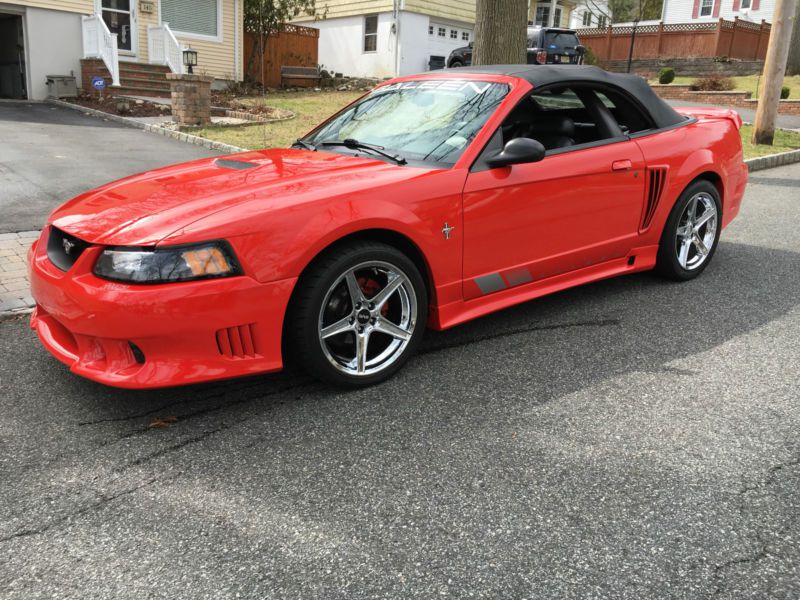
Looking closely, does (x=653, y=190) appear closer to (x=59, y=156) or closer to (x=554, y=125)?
(x=554, y=125)

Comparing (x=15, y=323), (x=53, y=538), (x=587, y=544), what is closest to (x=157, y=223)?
(x=53, y=538)

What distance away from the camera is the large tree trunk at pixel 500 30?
27.9 ft

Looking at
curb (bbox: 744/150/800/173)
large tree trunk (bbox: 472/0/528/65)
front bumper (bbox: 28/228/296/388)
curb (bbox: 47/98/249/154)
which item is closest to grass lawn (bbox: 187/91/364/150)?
curb (bbox: 47/98/249/154)

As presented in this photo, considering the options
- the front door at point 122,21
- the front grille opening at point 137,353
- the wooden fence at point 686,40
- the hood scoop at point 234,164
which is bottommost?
the front grille opening at point 137,353

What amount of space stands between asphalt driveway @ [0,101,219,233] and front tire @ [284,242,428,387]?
4.04m

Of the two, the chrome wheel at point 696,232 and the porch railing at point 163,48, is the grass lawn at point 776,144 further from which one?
the porch railing at point 163,48

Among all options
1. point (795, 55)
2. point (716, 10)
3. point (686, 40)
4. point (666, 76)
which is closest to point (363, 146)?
point (666, 76)

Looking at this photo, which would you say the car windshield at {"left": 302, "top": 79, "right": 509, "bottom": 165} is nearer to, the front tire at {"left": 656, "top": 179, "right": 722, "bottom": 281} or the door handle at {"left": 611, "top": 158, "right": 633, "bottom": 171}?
the door handle at {"left": 611, "top": 158, "right": 633, "bottom": 171}

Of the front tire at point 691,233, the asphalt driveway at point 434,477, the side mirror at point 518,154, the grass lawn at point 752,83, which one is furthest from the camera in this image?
the grass lawn at point 752,83

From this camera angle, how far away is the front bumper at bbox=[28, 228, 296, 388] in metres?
2.84

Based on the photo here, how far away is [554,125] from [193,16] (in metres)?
18.6

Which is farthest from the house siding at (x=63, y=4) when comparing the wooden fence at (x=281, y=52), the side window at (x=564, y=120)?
the side window at (x=564, y=120)

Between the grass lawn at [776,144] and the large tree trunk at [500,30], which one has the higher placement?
the large tree trunk at [500,30]

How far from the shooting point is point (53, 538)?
7.69 feet
